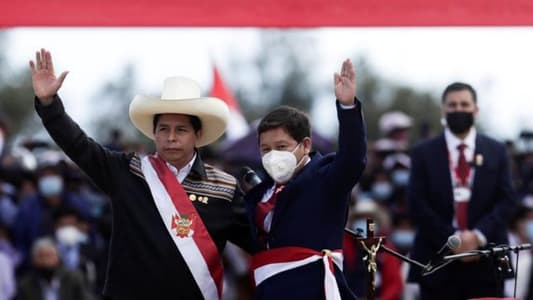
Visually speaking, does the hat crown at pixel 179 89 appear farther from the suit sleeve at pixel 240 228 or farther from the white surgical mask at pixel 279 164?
the white surgical mask at pixel 279 164

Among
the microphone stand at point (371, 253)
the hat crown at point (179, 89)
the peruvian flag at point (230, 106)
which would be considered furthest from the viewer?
the peruvian flag at point (230, 106)

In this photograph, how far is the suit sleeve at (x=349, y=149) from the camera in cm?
672

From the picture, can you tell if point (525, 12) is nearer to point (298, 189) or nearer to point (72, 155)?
point (298, 189)

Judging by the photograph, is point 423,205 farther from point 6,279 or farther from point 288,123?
point 6,279

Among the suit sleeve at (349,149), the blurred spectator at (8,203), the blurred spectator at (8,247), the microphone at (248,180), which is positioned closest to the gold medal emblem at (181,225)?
the microphone at (248,180)

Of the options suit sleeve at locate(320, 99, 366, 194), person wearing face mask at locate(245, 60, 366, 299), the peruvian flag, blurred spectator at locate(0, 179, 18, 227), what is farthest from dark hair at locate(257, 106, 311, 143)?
the peruvian flag

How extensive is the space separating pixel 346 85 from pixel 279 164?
566 mm

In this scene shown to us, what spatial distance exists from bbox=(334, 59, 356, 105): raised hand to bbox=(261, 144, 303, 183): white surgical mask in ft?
1.45

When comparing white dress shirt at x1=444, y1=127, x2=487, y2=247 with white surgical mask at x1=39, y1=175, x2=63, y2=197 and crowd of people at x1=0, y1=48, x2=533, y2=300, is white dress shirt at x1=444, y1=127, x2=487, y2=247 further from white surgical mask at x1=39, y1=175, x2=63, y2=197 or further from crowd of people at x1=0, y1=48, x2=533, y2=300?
white surgical mask at x1=39, y1=175, x2=63, y2=197

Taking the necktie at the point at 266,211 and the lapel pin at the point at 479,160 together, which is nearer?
the necktie at the point at 266,211

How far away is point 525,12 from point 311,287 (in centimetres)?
214

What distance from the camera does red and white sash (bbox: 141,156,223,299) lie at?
23.7ft

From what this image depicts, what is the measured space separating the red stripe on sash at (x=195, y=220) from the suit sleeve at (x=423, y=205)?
236 centimetres

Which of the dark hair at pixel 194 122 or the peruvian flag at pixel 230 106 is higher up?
the peruvian flag at pixel 230 106
